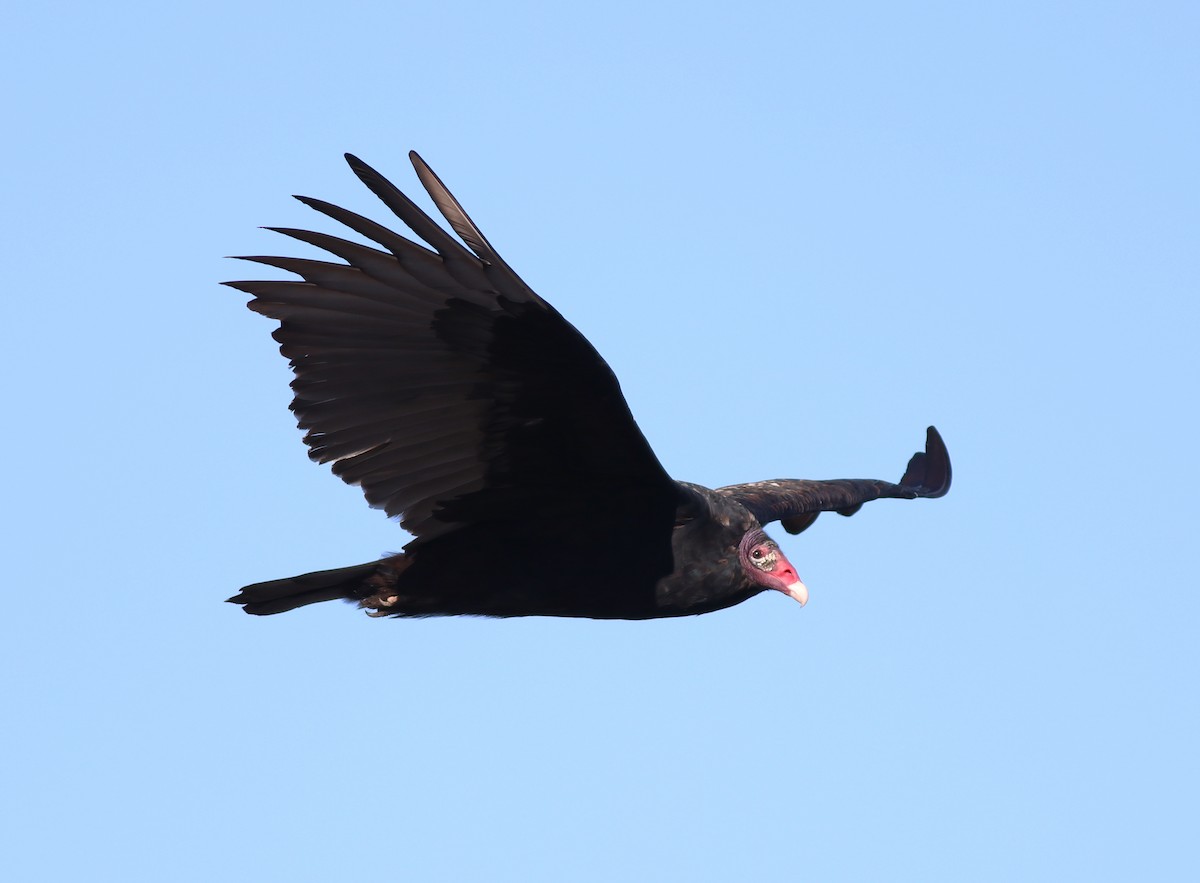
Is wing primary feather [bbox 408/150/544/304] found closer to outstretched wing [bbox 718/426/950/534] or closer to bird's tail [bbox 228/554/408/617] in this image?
bird's tail [bbox 228/554/408/617]

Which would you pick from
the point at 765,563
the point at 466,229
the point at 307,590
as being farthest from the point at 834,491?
the point at 466,229

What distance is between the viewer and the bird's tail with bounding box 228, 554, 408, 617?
6.41m

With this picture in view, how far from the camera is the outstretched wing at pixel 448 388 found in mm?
5605

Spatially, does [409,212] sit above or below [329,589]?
above

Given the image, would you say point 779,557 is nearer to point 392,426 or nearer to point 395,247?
point 392,426

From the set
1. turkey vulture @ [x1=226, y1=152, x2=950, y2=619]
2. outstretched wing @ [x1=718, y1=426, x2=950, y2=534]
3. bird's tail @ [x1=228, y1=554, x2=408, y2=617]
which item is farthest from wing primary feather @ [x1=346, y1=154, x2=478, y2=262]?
outstretched wing @ [x1=718, y1=426, x2=950, y2=534]

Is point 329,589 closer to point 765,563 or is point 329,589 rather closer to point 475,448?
point 475,448

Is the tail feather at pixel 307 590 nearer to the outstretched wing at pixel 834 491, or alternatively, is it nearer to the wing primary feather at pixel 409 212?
the wing primary feather at pixel 409 212

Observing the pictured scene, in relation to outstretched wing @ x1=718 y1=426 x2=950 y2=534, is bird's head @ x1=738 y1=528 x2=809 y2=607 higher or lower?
lower

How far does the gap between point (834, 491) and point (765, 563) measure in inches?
80.2

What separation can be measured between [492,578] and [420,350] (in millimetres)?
975

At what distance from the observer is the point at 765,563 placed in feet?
21.5

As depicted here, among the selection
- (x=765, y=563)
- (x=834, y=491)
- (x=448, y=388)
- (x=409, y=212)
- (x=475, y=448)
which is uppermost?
(x=409, y=212)

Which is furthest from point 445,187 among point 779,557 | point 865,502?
point 865,502
